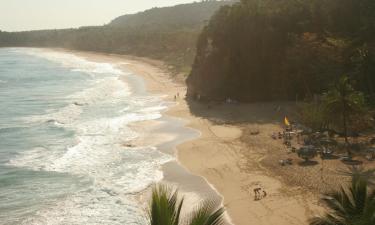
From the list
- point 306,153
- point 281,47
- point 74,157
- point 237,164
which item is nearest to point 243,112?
point 281,47

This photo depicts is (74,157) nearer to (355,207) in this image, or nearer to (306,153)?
(306,153)

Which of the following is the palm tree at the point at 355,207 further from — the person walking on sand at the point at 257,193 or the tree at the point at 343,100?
the tree at the point at 343,100

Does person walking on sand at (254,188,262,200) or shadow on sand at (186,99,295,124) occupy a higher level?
shadow on sand at (186,99,295,124)

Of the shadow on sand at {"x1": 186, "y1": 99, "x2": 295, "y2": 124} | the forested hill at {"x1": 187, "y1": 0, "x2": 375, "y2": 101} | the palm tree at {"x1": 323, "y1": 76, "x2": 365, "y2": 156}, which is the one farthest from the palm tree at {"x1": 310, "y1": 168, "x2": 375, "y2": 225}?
the forested hill at {"x1": 187, "y1": 0, "x2": 375, "y2": 101}

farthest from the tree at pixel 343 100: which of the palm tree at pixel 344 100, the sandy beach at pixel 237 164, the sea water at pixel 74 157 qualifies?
the sea water at pixel 74 157

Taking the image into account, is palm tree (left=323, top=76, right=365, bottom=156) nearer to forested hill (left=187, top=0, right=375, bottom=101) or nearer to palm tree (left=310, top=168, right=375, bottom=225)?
forested hill (left=187, top=0, right=375, bottom=101)

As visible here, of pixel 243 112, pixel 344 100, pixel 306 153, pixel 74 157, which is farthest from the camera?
pixel 243 112
